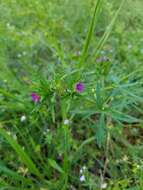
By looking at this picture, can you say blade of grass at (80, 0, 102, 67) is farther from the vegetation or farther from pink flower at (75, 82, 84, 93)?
pink flower at (75, 82, 84, 93)

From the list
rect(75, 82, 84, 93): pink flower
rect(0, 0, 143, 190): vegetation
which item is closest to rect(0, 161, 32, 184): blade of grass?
rect(0, 0, 143, 190): vegetation

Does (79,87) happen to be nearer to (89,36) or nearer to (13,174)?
(89,36)

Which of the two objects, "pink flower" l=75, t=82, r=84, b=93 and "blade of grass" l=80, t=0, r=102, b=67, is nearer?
"pink flower" l=75, t=82, r=84, b=93

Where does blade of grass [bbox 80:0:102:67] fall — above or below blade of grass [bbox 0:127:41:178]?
above

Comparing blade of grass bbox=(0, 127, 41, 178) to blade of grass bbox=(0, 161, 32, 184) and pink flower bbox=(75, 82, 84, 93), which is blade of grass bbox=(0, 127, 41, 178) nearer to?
blade of grass bbox=(0, 161, 32, 184)

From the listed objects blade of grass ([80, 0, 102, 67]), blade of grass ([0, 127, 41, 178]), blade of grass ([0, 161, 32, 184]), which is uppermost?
blade of grass ([80, 0, 102, 67])

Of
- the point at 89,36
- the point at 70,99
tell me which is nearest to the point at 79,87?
the point at 70,99

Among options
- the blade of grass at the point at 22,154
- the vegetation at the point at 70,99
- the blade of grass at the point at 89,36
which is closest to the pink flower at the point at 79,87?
the vegetation at the point at 70,99

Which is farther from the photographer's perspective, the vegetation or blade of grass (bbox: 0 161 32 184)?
blade of grass (bbox: 0 161 32 184)
